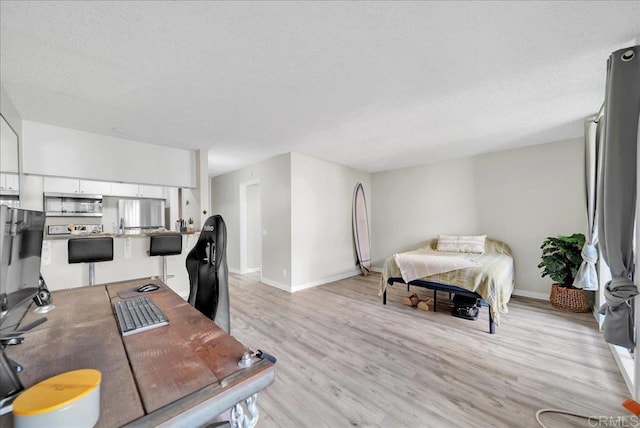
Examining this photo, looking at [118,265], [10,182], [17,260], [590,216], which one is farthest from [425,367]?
[10,182]

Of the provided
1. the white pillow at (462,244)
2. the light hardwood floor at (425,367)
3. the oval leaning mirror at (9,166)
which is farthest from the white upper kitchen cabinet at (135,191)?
the white pillow at (462,244)

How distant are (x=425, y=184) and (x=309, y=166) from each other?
2519 millimetres

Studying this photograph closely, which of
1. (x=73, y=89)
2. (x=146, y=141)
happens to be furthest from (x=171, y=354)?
(x=146, y=141)

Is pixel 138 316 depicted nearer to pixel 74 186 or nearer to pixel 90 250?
pixel 90 250

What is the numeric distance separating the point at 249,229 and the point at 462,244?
4594 mm

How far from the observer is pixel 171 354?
2.93 feet

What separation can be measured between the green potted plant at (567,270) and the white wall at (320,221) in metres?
3.37

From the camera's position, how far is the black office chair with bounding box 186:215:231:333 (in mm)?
1606

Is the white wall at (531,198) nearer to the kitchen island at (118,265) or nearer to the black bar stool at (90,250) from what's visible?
the kitchen island at (118,265)

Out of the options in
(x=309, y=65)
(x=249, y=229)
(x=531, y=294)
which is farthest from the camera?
(x=249, y=229)

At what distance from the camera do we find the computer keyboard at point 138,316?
3.60ft

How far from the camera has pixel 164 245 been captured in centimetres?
343

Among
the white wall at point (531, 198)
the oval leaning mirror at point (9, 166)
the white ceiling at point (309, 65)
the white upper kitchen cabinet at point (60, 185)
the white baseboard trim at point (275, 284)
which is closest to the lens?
the white ceiling at point (309, 65)

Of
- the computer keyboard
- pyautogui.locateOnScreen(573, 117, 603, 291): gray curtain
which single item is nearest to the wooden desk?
the computer keyboard
